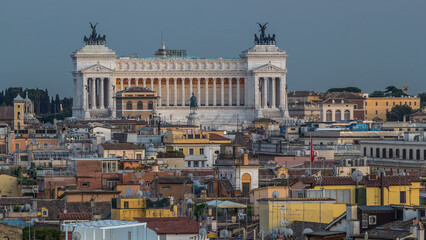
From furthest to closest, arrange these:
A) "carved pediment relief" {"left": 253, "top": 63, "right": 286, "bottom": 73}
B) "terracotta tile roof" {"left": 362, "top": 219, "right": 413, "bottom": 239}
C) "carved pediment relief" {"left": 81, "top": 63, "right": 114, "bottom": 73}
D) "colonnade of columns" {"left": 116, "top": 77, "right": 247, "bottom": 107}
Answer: "colonnade of columns" {"left": 116, "top": 77, "right": 247, "bottom": 107}
"carved pediment relief" {"left": 253, "top": 63, "right": 286, "bottom": 73}
"carved pediment relief" {"left": 81, "top": 63, "right": 114, "bottom": 73}
"terracotta tile roof" {"left": 362, "top": 219, "right": 413, "bottom": 239}

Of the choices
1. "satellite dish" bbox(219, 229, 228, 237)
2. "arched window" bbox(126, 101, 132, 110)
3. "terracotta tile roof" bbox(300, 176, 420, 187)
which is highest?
"arched window" bbox(126, 101, 132, 110)

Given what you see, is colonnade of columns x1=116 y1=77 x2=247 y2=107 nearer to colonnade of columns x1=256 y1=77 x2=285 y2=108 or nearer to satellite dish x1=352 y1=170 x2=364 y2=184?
colonnade of columns x1=256 y1=77 x2=285 y2=108

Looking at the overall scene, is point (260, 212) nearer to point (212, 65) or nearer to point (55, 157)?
point (55, 157)

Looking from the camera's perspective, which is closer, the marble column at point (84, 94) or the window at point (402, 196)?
the window at point (402, 196)

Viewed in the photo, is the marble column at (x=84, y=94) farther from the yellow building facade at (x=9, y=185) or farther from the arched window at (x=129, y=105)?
the yellow building facade at (x=9, y=185)

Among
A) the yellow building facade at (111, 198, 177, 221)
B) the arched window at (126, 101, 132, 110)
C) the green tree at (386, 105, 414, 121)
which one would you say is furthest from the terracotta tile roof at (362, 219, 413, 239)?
the green tree at (386, 105, 414, 121)

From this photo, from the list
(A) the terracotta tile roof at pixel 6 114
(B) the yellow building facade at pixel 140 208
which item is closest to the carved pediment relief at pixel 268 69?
(A) the terracotta tile roof at pixel 6 114
